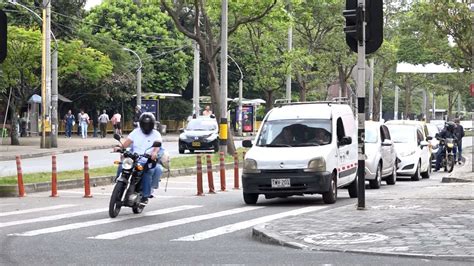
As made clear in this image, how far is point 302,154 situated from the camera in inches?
695

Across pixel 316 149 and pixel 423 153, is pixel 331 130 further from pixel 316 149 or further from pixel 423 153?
pixel 423 153

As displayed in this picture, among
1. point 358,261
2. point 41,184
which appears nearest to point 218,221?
point 358,261

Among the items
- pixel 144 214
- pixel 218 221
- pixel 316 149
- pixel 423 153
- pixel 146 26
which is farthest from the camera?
pixel 146 26

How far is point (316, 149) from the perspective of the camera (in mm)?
17875

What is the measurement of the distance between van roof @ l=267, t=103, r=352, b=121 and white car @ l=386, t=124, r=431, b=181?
27.0 ft

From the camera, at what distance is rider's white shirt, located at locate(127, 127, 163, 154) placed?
51.8 feet

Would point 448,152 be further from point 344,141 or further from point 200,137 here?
point 344,141

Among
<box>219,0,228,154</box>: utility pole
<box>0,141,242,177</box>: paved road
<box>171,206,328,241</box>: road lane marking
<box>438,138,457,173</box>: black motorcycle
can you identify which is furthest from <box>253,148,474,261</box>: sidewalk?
<box>219,0,228,154</box>: utility pole

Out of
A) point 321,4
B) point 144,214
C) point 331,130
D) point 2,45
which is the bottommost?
point 144,214

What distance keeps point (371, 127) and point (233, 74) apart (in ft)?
185

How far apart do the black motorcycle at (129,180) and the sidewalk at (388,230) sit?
9.06 ft

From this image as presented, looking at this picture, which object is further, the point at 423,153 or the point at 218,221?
the point at 423,153

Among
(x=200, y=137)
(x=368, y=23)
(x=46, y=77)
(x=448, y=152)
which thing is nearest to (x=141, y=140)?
(x=368, y=23)

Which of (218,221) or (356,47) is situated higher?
(356,47)
